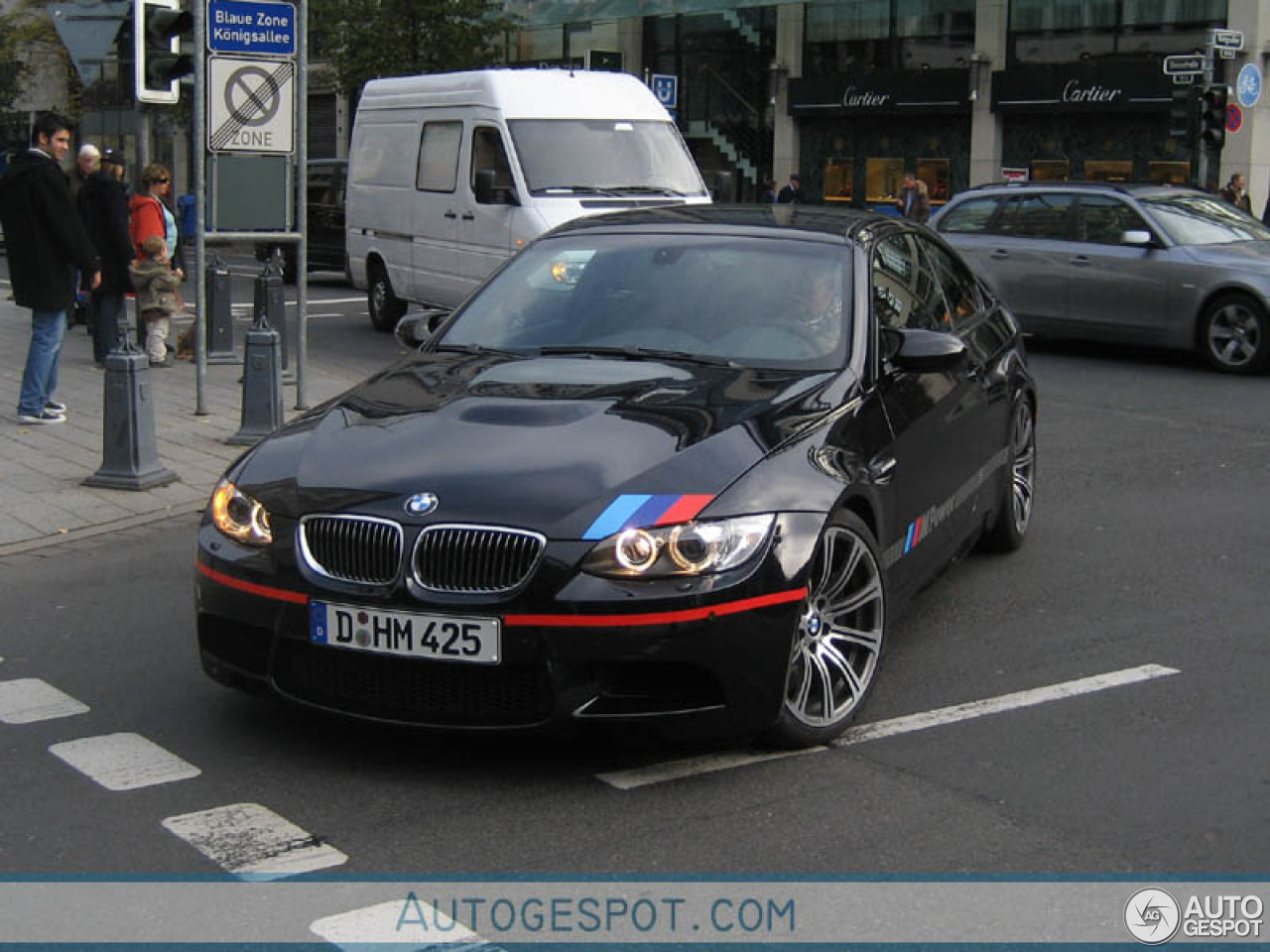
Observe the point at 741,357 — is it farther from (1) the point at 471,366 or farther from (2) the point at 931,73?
(2) the point at 931,73

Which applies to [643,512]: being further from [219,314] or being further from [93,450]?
[219,314]

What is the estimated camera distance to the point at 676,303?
20.1 feet

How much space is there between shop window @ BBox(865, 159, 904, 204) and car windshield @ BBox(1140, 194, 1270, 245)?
20.0 meters

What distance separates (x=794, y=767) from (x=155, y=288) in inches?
438

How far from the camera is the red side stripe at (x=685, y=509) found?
4.66 metres

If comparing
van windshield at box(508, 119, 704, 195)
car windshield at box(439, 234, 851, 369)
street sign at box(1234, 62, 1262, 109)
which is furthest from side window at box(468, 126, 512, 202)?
street sign at box(1234, 62, 1262, 109)

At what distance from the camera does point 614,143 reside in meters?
16.3

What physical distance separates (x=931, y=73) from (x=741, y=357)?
3063cm

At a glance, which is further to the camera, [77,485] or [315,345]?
[315,345]

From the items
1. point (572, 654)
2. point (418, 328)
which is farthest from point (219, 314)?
point (572, 654)

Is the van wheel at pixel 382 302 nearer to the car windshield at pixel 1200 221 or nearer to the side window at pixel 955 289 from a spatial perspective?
the car windshield at pixel 1200 221

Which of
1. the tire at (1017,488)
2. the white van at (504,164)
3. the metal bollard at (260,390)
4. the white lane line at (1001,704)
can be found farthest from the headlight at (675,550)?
the white van at (504,164)

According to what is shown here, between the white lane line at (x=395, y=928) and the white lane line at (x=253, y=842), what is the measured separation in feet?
1.06

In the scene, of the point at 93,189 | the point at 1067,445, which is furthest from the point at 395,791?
the point at 93,189
